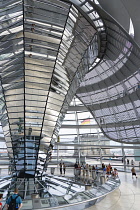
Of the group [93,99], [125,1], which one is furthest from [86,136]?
[125,1]

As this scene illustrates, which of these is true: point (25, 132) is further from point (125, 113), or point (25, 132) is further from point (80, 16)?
point (125, 113)

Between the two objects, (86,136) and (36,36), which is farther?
(86,136)

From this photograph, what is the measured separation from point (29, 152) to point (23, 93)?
5.06 metres

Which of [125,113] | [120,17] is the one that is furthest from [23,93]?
[125,113]

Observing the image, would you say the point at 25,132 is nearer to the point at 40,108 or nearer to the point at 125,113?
the point at 40,108

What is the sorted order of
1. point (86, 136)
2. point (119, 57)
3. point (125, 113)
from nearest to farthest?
point (119, 57), point (125, 113), point (86, 136)

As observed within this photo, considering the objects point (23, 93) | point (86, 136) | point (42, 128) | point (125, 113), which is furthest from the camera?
point (86, 136)

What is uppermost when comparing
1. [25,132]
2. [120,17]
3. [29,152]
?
[120,17]

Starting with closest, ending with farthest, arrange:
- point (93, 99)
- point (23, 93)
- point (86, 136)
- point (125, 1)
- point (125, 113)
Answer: point (125, 1) < point (23, 93) < point (125, 113) < point (93, 99) < point (86, 136)

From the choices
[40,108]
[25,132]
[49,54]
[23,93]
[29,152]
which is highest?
[49,54]

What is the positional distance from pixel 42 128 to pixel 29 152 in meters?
2.29

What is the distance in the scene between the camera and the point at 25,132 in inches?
655

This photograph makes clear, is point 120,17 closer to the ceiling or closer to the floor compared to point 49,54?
closer to the ceiling

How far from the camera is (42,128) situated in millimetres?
17141
